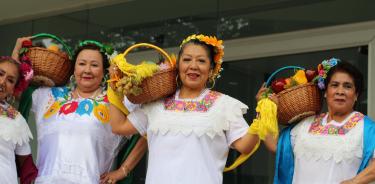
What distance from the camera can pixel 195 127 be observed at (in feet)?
10.8

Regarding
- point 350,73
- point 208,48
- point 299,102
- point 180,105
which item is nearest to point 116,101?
point 180,105

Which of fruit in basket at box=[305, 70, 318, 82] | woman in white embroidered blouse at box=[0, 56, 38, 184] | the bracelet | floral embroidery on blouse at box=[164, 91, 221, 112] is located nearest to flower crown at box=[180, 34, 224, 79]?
floral embroidery on blouse at box=[164, 91, 221, 112]

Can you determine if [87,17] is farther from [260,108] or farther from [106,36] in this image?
[260,108]

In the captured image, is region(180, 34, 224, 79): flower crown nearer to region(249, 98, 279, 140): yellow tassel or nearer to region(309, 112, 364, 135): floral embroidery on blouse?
region(249, 98, 279, 140): yellow tassel

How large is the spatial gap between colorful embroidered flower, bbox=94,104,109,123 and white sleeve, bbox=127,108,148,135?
315mm

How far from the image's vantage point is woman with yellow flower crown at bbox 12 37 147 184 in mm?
3742

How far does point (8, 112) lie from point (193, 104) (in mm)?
1159

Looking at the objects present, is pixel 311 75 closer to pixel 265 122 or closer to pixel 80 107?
pixel 265 122

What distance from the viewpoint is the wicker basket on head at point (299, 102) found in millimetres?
3637

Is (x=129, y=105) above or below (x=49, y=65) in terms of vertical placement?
below

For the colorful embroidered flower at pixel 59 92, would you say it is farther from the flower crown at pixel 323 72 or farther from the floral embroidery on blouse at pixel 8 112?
the flower crown at pixel 323 72

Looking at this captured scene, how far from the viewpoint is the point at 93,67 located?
12.8 feet

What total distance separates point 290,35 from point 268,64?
0.36 meters

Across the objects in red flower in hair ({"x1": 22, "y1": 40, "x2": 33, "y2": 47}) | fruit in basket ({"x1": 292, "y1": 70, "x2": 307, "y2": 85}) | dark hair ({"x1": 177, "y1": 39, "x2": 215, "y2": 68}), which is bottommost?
fruit in basket ({"x1": 292, "y1": 70, "x2": 307, "y2": 85})
